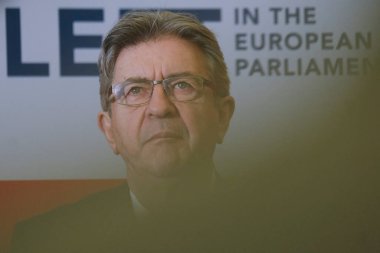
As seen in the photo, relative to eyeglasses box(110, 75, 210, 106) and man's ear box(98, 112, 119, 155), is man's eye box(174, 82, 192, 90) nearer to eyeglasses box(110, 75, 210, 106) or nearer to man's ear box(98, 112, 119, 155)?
eyeglasses box(110, 75, 210, 106)

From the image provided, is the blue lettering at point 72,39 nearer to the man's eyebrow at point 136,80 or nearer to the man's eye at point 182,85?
the man's eyebrow at point 136,80

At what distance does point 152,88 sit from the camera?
265cm

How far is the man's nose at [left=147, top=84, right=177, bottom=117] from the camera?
8.66 feet

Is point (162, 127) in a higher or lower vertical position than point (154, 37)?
lower

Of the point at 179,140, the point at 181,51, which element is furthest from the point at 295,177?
the point at 181,51

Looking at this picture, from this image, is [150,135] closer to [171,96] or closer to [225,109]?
[171,96]

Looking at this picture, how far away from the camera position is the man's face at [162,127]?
267 cm

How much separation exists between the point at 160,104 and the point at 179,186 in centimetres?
30

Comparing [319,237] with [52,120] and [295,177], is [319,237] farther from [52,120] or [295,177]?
[52,120]

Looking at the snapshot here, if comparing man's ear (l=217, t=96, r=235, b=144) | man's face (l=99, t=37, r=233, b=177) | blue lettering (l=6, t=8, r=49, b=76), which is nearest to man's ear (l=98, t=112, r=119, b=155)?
man's face (l=99, t=37, r=233, b=177)

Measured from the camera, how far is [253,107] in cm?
270

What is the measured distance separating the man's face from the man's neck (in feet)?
0.07

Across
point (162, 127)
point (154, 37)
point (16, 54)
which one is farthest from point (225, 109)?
point (16, 54)

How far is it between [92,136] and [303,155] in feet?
2.44
